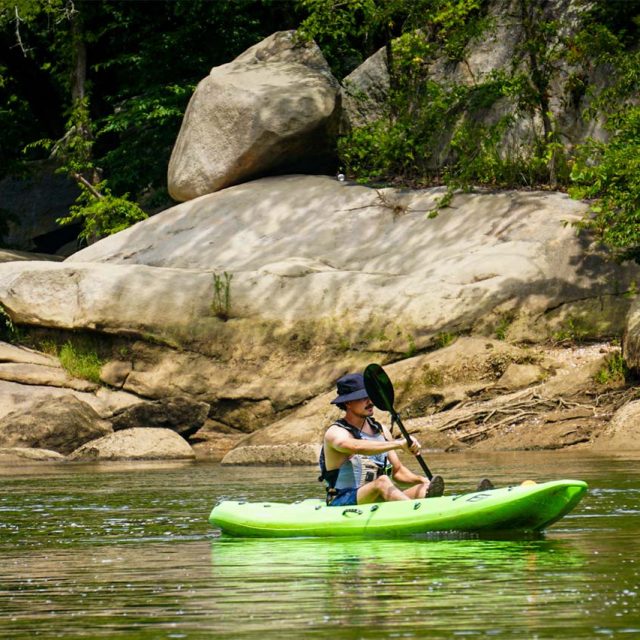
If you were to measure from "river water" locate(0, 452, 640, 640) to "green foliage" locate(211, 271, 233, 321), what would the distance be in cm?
903

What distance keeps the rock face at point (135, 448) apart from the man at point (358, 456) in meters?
9.23

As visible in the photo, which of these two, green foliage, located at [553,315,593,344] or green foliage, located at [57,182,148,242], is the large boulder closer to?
green foliage, located at [553,315,593,344]

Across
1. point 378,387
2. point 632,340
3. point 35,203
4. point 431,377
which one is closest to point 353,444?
point 378,387

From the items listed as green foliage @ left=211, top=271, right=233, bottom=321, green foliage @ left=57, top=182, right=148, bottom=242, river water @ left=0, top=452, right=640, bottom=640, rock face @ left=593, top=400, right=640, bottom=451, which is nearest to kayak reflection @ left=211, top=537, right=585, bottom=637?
river water @ left=0, top=452, right=640, bottom=640

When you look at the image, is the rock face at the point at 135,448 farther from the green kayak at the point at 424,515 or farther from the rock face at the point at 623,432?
the green kayak at the point at 424,515

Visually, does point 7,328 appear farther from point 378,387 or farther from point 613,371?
point 378,387

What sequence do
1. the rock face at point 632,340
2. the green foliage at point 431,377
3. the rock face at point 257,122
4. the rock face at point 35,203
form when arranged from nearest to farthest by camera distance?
the rock face at point 632,340 < the green foliage at point 431,377 < the rock face at point 257,122 < the rock face at point 35,203

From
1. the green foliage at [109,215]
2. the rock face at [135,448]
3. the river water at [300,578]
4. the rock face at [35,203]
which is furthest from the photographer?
the rock face at [35,203]

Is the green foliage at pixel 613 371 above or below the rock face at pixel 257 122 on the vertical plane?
below

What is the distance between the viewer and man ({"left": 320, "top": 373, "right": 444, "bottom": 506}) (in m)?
9.52

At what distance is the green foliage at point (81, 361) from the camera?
21859mm

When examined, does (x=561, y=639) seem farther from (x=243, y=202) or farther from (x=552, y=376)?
(x=243, y=202)

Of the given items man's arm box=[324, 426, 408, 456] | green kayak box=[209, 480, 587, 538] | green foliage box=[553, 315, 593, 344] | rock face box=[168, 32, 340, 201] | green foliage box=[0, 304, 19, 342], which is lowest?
green foliage box=[553, 315, 593, 344]

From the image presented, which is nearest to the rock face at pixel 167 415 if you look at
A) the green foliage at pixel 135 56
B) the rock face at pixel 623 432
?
the rock face at pixel 623 432
